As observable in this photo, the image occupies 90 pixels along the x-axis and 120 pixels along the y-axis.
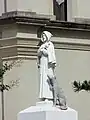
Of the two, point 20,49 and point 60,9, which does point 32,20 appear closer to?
point 20,49

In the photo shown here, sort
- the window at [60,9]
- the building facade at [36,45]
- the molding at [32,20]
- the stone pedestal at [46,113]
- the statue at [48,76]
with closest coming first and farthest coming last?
1. the stone pedestal at [46,113]
2. the statue at [48,76]
3. the molding at [32,20]
4. the building facade at [36,45]
5. the window at [60,9]

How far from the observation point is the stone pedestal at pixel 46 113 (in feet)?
58.5

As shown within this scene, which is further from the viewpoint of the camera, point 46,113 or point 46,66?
point 46,66

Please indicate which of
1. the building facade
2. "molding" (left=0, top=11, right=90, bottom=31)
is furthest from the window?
"molding" (left=0, top=11, right=90, bottom=31)

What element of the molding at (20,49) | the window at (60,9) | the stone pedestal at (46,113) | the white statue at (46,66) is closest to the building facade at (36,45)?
the molding at (20,49)

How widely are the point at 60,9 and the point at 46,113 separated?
921 cm

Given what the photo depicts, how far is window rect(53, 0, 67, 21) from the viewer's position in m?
26.1

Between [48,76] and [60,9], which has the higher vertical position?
[60,9]

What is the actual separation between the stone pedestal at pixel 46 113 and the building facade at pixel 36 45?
16.9 ft

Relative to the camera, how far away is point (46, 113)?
58.4ft

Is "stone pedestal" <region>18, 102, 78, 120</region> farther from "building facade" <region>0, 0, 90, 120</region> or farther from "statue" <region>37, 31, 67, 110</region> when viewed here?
"building facade" <region>0, 0, 90, 120</region>

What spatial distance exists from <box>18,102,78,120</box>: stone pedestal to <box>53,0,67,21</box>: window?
8.14 meters

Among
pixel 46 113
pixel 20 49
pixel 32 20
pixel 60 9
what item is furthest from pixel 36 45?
pixel 46 113

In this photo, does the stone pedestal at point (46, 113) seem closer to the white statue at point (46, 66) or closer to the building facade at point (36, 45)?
the white statue at point (46, 66)
